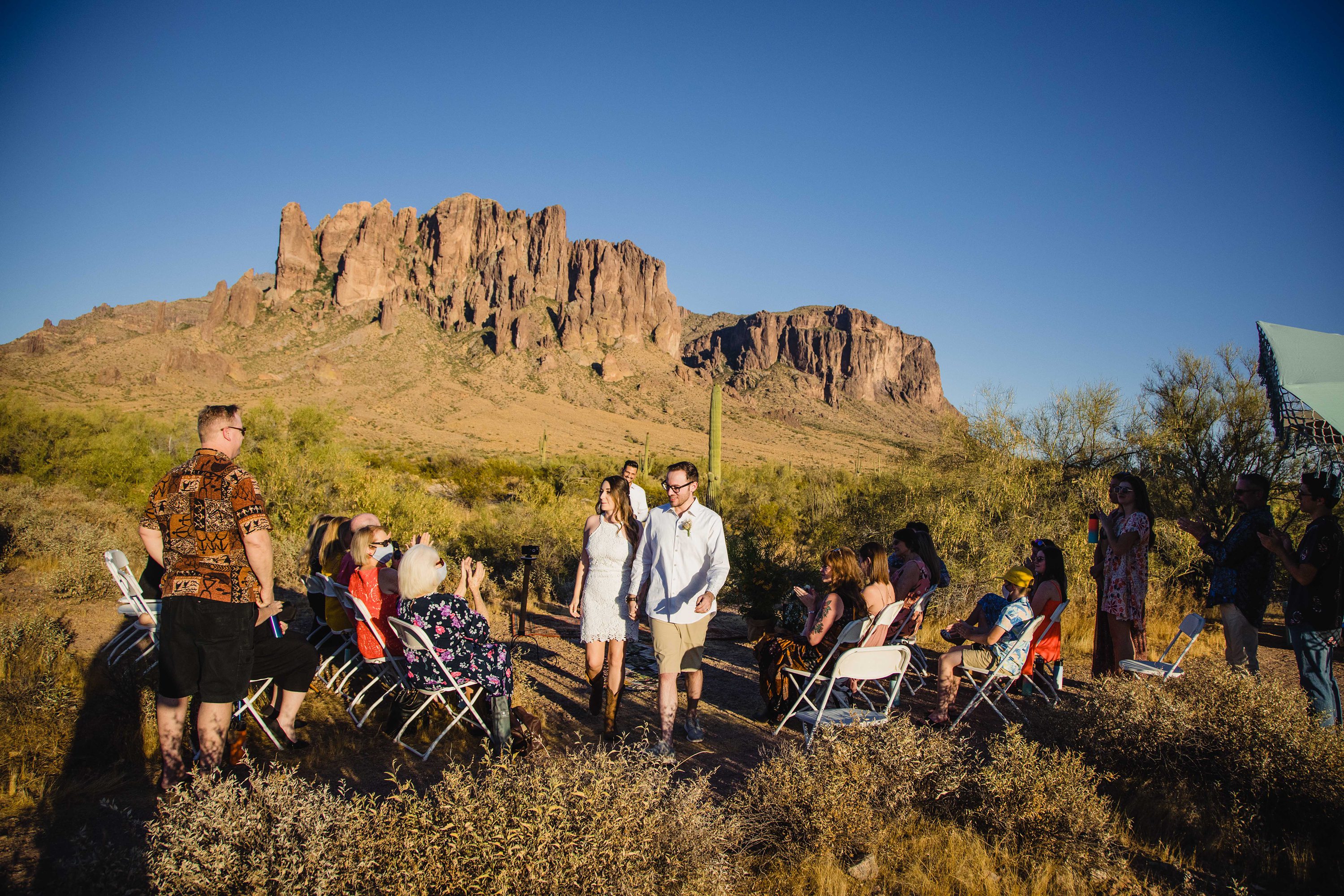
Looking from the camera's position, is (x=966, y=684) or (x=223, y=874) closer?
(x=223, y=874)

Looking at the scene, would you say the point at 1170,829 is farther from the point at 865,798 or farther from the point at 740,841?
the point at 740,841

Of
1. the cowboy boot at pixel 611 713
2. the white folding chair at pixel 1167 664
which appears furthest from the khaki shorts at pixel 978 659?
the cowboy boot at pixel 611 713

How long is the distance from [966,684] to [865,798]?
3758 millimetres

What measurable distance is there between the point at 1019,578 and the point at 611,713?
10.2 feet

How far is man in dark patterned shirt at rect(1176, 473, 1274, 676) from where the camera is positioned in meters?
4.64

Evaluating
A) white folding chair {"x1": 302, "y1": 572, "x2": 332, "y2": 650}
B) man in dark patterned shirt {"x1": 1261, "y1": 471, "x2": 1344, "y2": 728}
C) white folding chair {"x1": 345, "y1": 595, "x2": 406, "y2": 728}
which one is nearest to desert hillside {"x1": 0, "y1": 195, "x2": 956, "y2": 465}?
white folding chair {"x1": 302, "y1": 572, "x2": 332, "y2": 650}

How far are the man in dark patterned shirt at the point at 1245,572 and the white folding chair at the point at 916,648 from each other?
1933 millimetres

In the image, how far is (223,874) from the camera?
2027 millimetres

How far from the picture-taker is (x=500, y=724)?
13.0ft

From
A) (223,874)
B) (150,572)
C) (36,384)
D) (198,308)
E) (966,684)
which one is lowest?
(966,684)

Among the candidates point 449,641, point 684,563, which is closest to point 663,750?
point 684,563

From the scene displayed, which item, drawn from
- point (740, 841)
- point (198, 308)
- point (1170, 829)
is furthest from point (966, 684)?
point (198, 308)

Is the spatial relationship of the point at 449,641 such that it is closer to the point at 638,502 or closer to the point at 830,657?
the point at 638,502

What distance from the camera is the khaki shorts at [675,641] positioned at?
404cm
